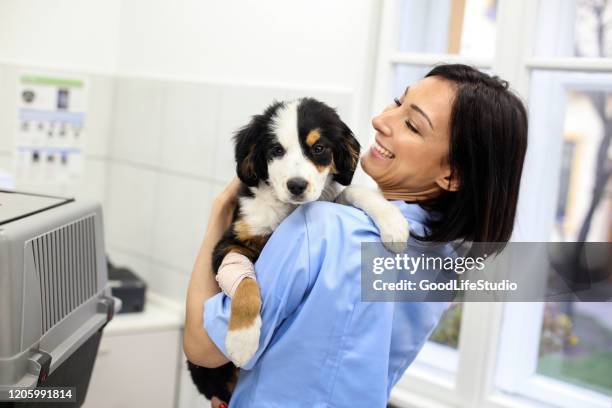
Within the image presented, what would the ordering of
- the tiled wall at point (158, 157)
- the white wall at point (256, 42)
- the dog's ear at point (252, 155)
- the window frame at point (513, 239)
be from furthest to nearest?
the tiled wall at point (158, 157), the white wall at point (256, 42), the window frame at point (513, 239), the dog's ear at point (252, 155)

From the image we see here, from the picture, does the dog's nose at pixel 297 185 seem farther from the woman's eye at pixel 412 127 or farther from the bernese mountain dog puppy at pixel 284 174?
the woman's eye at pixel 412 127

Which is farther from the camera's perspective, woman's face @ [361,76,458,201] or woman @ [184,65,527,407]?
woman's face @ [361,76,458,201]

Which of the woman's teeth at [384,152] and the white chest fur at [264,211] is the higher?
the woman's teeth at [384,152]

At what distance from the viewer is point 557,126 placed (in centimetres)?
180

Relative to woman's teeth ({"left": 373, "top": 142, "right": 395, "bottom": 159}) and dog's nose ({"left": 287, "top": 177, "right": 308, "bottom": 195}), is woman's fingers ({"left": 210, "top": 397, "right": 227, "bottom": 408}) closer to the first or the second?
dog's nose ({"left": 287, "top": 177, "right": 308, "bottom": 195})

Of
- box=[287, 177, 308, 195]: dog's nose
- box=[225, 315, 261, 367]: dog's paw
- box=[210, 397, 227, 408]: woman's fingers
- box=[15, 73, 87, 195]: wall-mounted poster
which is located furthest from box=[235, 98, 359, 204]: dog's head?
box=[15, 73, 87, 195]: wall-mounted poster

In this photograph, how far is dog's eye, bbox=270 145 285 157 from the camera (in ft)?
3.93

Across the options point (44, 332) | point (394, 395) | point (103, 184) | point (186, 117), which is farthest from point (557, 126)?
point (103, 184)

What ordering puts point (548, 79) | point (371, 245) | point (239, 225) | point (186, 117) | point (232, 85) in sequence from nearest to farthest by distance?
point (371, 245)
point (239, 225)
point (548, 79)
point (232, 85)
point (186, 117)

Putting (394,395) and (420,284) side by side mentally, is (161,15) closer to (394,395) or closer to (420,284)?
(394,395)

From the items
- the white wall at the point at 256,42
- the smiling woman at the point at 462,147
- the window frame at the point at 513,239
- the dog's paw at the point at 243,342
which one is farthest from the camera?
the white wall at the point at 256,42

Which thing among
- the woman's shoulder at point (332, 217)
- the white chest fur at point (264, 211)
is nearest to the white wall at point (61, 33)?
the white chest fur at point (264, 211)

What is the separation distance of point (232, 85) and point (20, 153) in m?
0.88

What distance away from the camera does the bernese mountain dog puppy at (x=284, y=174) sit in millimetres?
1151
